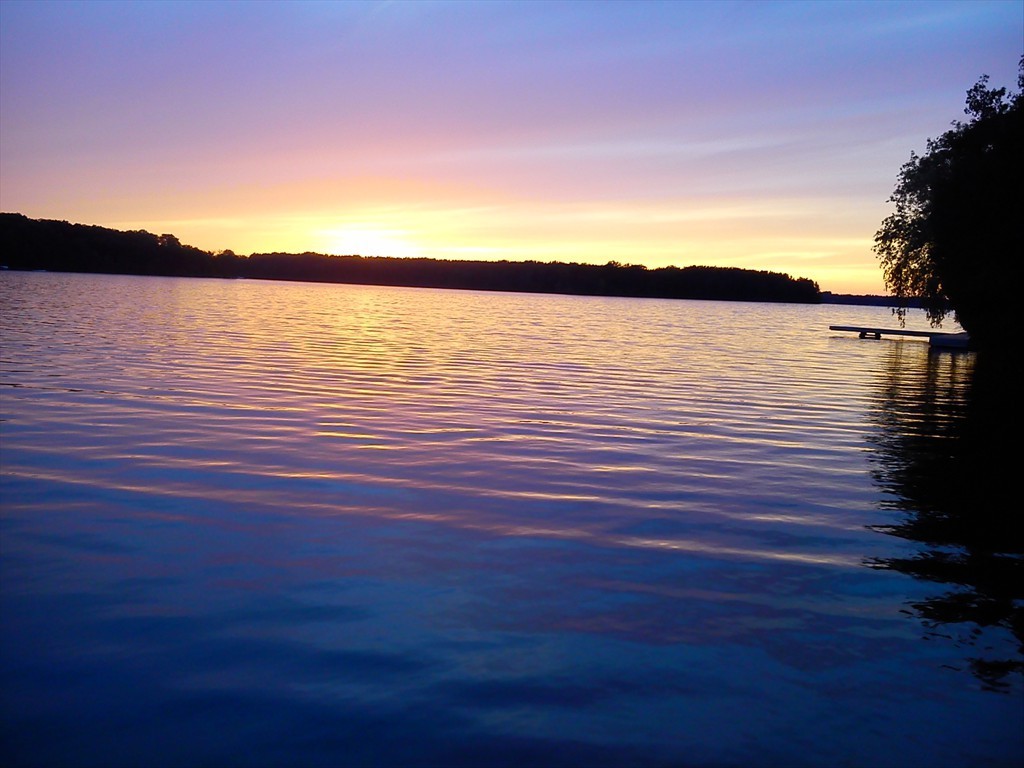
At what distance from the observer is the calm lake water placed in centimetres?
500

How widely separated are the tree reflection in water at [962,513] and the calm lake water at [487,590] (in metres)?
0.06

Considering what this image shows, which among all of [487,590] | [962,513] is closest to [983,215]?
[962,513]

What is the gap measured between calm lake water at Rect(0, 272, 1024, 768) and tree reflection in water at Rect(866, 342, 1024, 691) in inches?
2.4

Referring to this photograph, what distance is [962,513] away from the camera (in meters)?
10.9

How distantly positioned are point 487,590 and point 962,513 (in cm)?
698

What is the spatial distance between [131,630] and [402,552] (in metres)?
2.67

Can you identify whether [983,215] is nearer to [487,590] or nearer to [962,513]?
[962,513]

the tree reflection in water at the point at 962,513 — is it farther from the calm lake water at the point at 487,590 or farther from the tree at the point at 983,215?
the tree at the point at 983,215

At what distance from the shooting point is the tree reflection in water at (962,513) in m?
6.96

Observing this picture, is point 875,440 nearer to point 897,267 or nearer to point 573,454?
point 573,454

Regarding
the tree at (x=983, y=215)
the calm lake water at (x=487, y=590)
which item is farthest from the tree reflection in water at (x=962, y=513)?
the tree at (x=983, y=215)

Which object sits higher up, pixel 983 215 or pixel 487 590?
pixel 983 215

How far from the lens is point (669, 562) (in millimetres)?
8250

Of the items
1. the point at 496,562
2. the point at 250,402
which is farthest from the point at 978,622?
the point at 250,402
